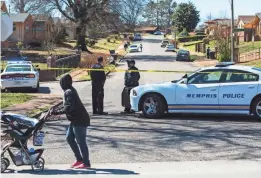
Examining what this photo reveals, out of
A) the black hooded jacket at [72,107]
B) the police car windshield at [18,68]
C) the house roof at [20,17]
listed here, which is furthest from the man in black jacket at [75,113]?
the house roof at [20,17]

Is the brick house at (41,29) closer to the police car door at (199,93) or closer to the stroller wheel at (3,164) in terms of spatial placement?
the police car door at (199,93)

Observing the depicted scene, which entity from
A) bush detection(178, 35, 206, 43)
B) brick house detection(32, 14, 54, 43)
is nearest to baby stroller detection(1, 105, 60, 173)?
brick house detection(32, 14, 54, 43)

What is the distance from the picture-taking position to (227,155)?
8539 millimetres

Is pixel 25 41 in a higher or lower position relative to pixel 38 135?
higher

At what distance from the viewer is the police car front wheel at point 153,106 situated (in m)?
13.1

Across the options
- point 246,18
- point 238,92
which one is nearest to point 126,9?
point 238,92

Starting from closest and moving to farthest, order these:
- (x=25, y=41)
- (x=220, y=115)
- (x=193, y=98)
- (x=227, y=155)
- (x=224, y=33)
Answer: (x=227, y=155) → (x=193, y=98) → (x=220, y=115) → (x=224, y=33) → (x=25, y=41)

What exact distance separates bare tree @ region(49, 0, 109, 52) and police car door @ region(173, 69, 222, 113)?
47404 mm

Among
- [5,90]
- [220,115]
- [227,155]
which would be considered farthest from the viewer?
[5,90]

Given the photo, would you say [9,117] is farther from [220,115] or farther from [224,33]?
[224,33]

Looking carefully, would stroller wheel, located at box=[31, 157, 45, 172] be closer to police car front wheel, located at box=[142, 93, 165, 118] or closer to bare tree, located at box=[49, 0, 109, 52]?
police car front wheel, located at box=[142, 93, 165, 118]

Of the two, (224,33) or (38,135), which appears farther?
(224,33)

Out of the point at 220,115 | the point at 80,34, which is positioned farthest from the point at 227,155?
the point at 80,34

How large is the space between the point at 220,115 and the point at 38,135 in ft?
24.1
